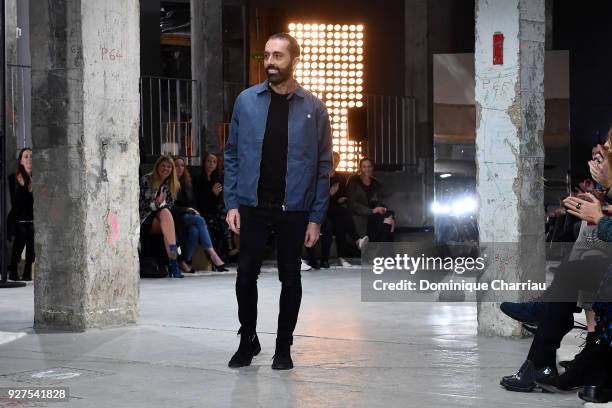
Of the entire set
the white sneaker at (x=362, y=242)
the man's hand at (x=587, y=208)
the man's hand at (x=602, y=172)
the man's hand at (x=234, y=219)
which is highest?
the man's hand at (x=602, y=172)

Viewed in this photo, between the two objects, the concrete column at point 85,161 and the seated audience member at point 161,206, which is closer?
the concrete column at point 85,161

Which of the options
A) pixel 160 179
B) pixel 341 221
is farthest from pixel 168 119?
pixel 160 179

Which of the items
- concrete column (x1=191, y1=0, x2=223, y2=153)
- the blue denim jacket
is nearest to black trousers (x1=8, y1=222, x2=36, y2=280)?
concrete column (x1=191, y1=0, x2=223, y2=153)

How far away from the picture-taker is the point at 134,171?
804 centimetres

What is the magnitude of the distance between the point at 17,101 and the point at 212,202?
8.90 ft

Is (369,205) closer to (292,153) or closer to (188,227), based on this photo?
(188,227)

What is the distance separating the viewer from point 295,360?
6.38m

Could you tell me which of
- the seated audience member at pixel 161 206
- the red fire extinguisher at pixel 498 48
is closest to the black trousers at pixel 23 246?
the seated audience member at pixel 161 206

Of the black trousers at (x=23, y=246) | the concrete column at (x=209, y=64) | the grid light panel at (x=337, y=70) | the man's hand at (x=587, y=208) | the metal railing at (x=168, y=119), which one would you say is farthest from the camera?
the grid light panel at (x=337, y=70)

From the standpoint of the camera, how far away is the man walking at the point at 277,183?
6020 mm

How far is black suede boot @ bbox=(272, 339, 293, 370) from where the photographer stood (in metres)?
6.02

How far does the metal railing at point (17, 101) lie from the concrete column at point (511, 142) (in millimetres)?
7753

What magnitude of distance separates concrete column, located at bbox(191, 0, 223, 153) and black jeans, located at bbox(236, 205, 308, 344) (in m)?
11.4

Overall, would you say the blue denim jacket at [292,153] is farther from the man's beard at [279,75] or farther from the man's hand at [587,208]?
the man's hand at [587,208]
